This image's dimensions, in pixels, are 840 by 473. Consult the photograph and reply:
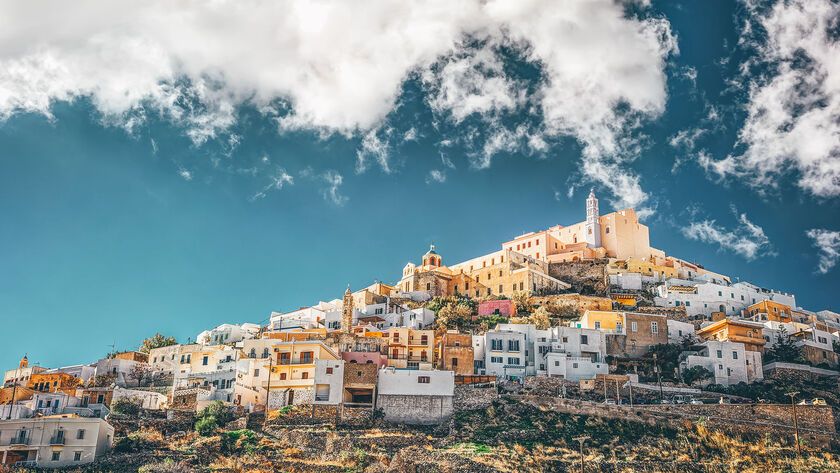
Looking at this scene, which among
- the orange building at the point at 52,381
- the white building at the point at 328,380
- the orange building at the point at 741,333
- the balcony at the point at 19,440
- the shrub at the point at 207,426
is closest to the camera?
the balcony at the point at 19,440

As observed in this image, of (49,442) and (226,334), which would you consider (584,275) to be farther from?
(49,442)

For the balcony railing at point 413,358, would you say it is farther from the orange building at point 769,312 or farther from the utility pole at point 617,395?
the orange building at point 769,312

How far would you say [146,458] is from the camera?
5469 centimetres

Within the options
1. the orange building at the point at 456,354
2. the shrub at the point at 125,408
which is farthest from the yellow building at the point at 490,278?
the shrub at the point at 125,408

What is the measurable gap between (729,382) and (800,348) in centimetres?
1053

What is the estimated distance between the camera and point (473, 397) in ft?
207

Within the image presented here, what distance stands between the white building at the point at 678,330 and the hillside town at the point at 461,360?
13cm

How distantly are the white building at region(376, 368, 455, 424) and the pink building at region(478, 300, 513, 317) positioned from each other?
23491mm

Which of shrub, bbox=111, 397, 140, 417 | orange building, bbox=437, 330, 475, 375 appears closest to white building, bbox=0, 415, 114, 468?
shrub, bbox=111, 397, 140, 417

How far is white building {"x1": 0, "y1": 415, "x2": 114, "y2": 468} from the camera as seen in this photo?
53844 millimetres

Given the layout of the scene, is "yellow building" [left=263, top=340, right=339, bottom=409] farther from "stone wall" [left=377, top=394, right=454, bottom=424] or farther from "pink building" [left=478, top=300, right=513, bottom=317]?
"pink building" [left=478, top=300, right=513, bottom=317]

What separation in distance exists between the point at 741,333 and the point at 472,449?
30644 millimetres

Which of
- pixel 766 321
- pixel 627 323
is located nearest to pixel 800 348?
pixel 766 321

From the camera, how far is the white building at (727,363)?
228 ft
